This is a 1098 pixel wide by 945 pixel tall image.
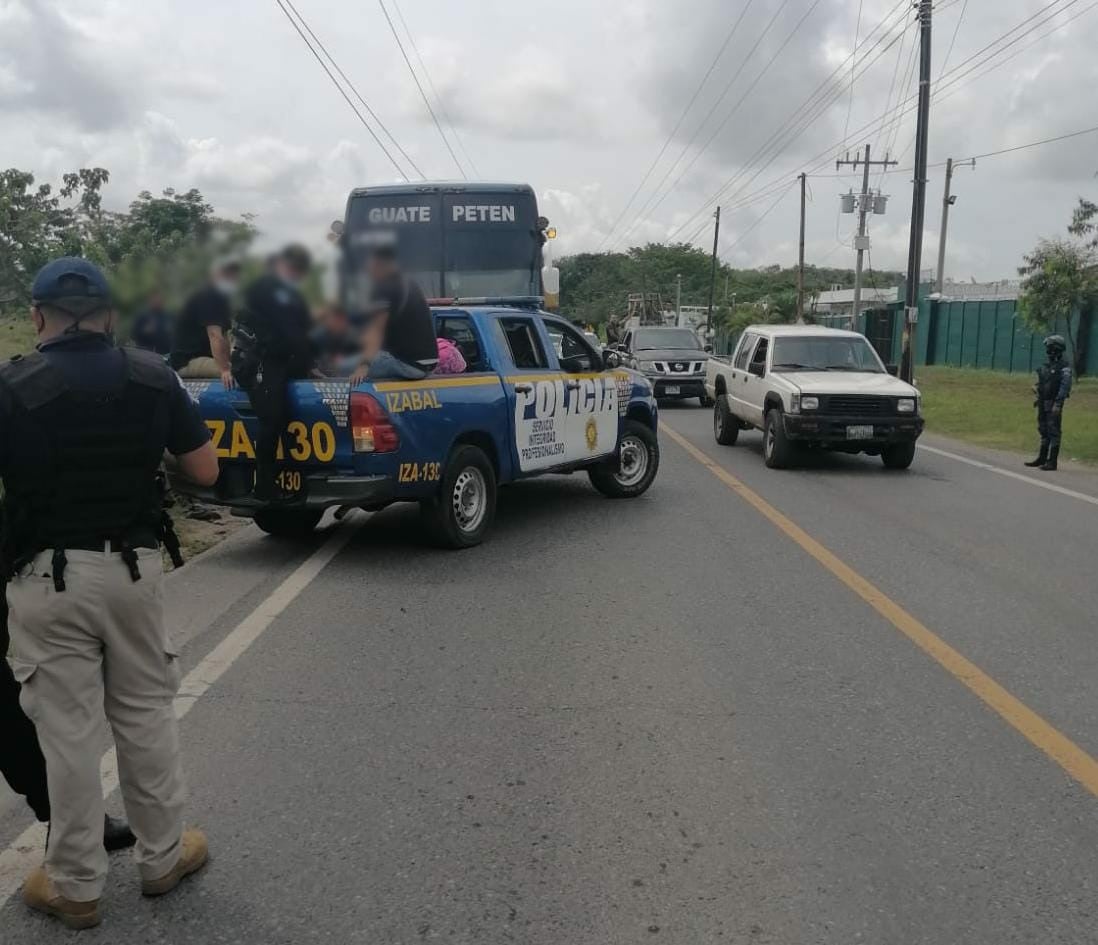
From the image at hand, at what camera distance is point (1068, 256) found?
30.7m

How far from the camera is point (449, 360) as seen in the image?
8.55 metres

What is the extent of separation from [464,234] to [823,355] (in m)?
5.31

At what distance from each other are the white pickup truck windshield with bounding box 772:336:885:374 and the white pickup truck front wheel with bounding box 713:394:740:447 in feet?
5.51

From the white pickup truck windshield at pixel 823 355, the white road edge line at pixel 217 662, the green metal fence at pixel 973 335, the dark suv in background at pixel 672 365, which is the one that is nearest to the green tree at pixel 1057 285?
the green metal fence at pixel 973 335

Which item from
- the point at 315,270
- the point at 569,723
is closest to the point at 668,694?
the point at 569,723

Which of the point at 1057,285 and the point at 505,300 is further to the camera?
the point at 1057,285

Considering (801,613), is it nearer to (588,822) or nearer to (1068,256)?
(588,822)

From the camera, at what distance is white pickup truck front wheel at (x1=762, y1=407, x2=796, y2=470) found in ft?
44.4

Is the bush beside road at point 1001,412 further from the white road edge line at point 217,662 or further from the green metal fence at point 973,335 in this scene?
the white road edge line at point 217,662

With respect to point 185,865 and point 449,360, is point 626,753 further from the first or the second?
point 449,360

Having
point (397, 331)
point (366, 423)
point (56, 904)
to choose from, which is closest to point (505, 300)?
point (397, 331)

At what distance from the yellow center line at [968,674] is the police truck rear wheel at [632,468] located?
1.90m

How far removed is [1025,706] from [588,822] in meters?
2.31

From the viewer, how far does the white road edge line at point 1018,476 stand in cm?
1180
